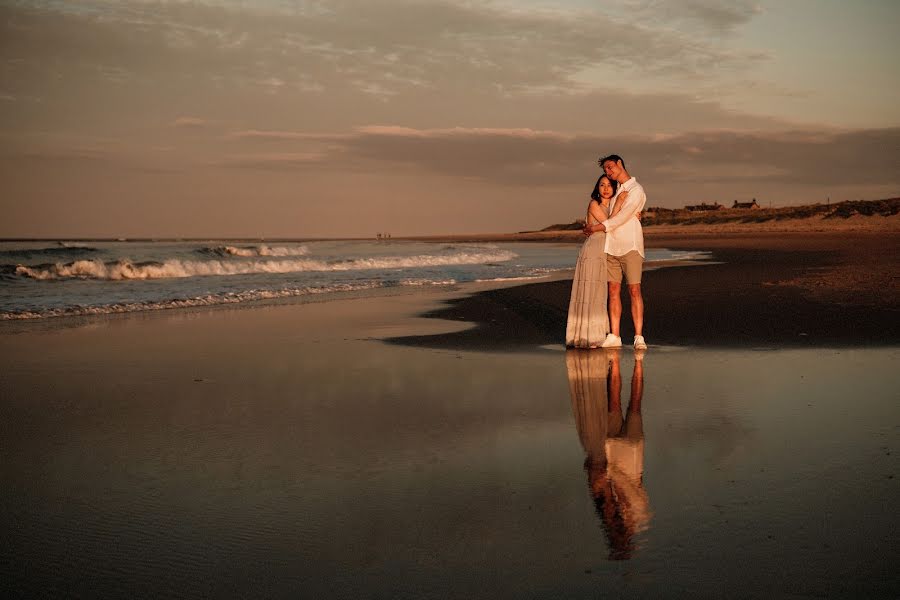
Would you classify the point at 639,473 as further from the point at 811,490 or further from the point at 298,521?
the point at 298,521

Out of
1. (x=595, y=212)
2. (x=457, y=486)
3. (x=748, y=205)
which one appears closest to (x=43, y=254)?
(x=595, y=212)

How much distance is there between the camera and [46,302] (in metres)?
14.6

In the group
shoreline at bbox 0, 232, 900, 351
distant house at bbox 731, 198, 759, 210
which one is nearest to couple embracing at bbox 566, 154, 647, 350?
shoreline at bbox 0, 232, 900, 351

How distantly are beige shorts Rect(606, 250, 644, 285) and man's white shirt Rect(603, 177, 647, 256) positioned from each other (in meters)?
0.06

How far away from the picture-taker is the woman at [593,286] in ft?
27.7

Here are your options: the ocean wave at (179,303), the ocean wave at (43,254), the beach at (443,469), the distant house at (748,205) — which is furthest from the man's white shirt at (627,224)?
the distant house at (748,205)

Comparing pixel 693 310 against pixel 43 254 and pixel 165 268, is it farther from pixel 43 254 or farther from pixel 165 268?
pixel 43 254

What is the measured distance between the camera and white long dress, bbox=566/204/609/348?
8430 millimetres

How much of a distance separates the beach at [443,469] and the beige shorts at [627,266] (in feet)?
2.74

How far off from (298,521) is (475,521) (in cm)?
76

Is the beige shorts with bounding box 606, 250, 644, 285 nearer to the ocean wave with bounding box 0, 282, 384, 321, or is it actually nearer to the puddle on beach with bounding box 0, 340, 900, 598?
the puddle on beach with bounding box 0, 340, 900, 598

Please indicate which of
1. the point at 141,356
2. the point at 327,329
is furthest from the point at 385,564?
the point at 327,329

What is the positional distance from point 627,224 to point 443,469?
535 cm

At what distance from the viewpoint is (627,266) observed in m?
8.74
